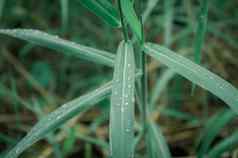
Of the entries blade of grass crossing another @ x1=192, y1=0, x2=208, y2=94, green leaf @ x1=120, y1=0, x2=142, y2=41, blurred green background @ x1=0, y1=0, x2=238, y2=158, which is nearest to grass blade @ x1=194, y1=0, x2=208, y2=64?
blade of grass crossing another @ x1=192, y1=0, x2=208, y2=94

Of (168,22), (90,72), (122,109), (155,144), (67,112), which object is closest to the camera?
(122,109)

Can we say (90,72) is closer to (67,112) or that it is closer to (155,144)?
(155,144)

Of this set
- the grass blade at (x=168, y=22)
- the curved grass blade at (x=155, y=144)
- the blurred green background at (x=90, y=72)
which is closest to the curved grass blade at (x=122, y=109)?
the curved grass blade at (x=155, y=144)

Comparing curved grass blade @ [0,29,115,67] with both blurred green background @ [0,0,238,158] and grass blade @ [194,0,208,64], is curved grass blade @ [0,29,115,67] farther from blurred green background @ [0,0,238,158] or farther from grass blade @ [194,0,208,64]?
blurred green background @ [0,0,238,158]

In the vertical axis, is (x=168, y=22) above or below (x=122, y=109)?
above

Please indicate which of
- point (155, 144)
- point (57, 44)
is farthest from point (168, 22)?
point (57, 44)
